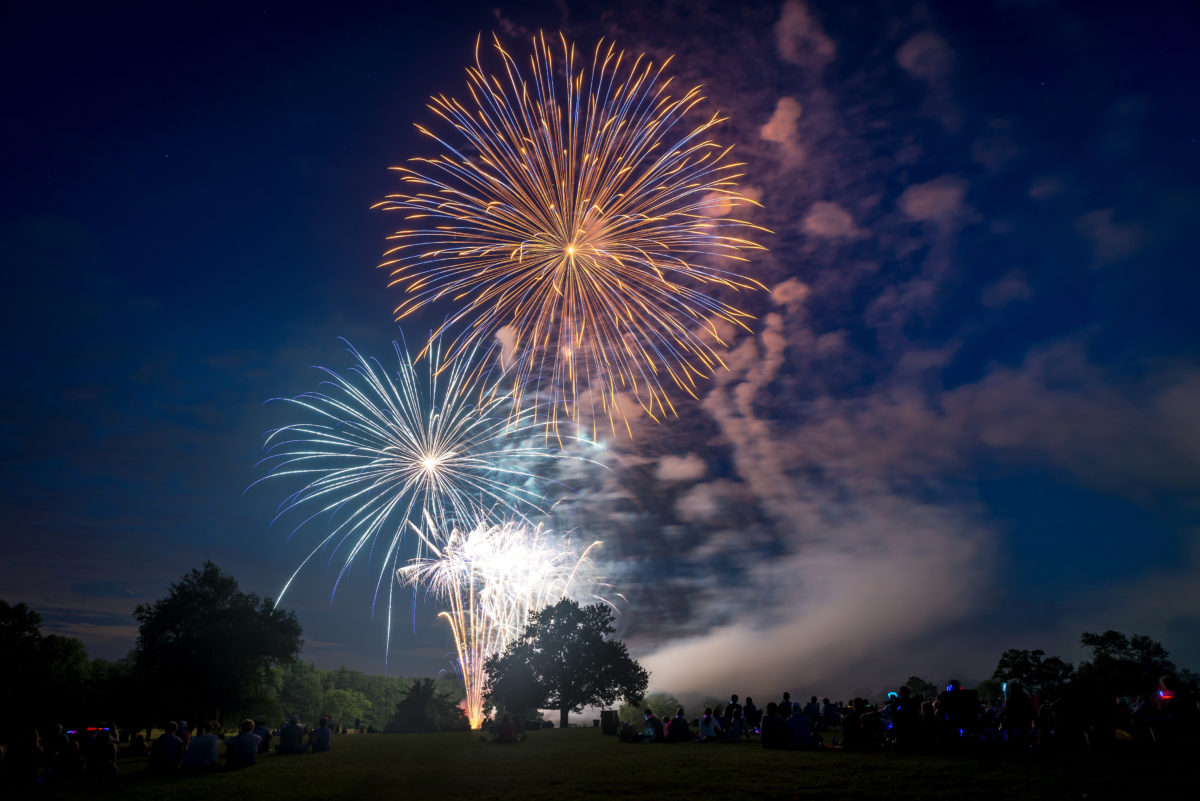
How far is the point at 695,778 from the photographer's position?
52.4 ft

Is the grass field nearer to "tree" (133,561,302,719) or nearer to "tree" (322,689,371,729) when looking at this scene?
"tree" (133,561,302,719)

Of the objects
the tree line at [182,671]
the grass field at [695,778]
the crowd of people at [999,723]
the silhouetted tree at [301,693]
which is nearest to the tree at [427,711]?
the tree line at [182,671]

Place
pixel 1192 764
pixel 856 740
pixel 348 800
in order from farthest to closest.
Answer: pixel 856 740 → pixel 1192 764 → pixel 348 800

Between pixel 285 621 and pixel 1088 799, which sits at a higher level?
pixel 285 621

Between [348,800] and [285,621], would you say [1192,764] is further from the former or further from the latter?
[285,621]

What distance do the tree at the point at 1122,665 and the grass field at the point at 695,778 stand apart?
5681 centimetres

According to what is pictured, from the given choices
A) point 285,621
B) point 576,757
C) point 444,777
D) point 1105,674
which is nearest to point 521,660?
point 285,621

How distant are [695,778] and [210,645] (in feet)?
220

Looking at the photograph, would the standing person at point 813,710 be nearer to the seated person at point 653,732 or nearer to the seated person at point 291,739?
the seated person at point 653,732

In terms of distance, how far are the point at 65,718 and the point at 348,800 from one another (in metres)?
62.8

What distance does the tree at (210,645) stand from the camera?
64.6 metres

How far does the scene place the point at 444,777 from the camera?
58.7ft

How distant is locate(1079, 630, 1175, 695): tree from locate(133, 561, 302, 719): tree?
79.3 meters

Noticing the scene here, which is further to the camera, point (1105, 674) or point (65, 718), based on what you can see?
point (1105, 674)
